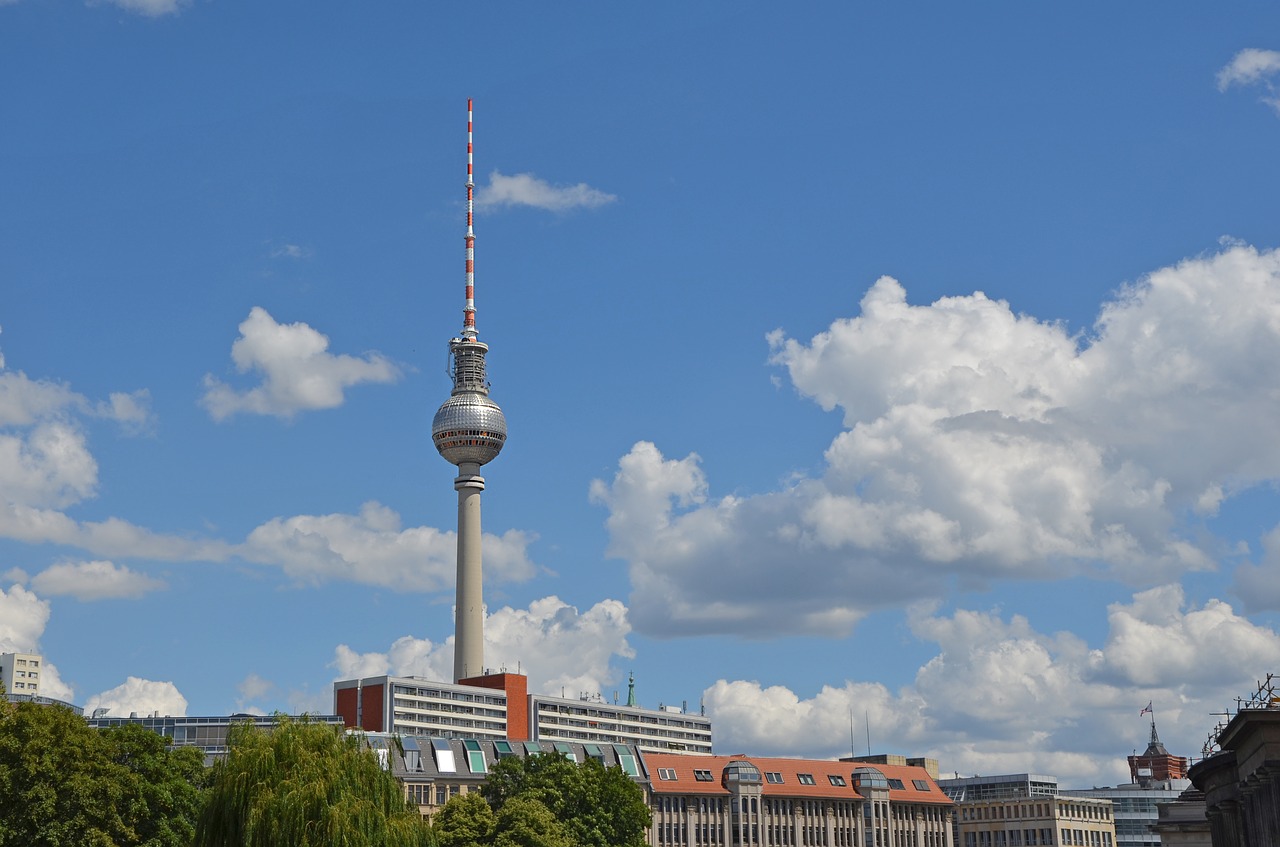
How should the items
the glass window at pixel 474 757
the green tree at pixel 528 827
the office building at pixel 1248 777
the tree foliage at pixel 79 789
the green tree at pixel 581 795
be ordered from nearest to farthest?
1. the office building at pixel 1248 777
2. the tree foliage at pixel 79 789
3. the green tree at pixel 528 827
4. the green tree at pixel 581 795
5. the glass window at pixel 474 757

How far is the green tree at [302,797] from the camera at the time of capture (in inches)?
2778

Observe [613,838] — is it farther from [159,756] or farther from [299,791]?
[299,791]

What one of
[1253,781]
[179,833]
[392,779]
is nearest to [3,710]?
[179,833]

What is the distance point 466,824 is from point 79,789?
4184cm

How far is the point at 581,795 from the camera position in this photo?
434 feet

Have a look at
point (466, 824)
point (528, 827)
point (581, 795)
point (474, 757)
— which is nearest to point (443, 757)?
point (474, 757)

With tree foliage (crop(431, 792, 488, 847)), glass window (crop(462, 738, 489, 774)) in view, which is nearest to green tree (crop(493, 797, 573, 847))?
tree foliage (crop(431, 792, 488, 847))

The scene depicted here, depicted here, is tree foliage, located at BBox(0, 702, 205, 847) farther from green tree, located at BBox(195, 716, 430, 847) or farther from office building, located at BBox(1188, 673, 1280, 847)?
office building, located at BBox(1188, 673, 1280, 847)

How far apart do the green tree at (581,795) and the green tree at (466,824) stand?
1885 mm

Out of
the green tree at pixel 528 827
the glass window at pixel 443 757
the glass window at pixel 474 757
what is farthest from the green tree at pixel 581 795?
the glass window at pixel 474 757

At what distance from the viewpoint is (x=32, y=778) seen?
3521 inches

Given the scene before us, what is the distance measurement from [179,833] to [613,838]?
46383 millimetres

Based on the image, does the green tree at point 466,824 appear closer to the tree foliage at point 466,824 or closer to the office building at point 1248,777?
the tree foliage at point 466,824

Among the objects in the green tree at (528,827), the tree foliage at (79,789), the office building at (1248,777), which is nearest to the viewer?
the office building at (1248,777)
